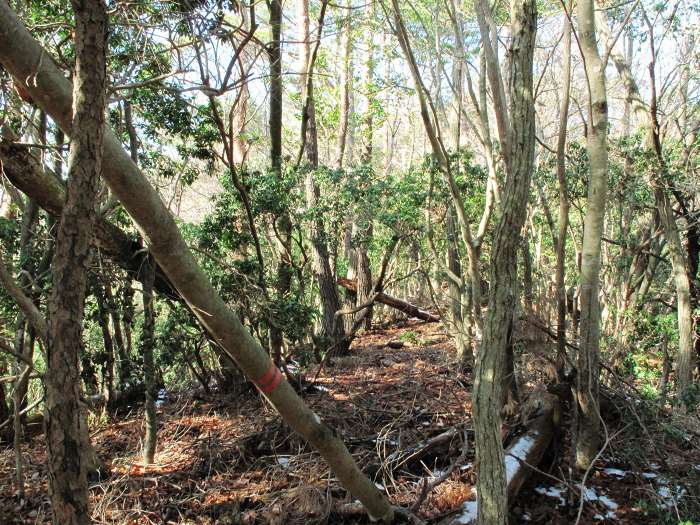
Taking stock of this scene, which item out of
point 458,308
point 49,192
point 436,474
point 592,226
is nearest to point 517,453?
point 436,474

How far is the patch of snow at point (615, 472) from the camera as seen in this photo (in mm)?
4387

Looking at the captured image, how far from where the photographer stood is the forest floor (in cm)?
382

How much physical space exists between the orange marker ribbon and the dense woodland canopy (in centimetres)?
1

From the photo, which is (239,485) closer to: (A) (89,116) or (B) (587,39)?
(A) (89,116)

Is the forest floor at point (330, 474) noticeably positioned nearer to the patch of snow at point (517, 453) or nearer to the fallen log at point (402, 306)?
the patch of snow at point (517, 453)

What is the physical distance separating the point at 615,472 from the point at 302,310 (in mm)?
3460

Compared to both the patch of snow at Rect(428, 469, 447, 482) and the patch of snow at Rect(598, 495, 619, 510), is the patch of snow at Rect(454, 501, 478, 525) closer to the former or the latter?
the patch of snow at Rect(428, 469, 447, 482)

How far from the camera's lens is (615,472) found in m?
4.43

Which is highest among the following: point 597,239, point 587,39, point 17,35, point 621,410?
point 587,39

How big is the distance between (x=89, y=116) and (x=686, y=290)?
7505 millimetres

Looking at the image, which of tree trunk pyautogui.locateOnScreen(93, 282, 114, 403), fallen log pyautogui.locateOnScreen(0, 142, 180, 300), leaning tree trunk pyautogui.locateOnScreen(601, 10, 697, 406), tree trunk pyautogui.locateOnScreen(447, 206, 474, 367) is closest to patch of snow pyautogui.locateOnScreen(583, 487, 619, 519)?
tree trunk pyautogui.locateOnScreen(447, 206, 474, 367)

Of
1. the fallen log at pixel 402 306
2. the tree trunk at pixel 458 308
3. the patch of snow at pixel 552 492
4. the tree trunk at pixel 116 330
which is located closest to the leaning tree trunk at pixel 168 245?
the patch of snow at pixel 552 492

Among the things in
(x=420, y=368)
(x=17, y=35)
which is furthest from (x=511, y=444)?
(x=17, y=35)

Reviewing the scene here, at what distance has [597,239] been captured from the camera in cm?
398
